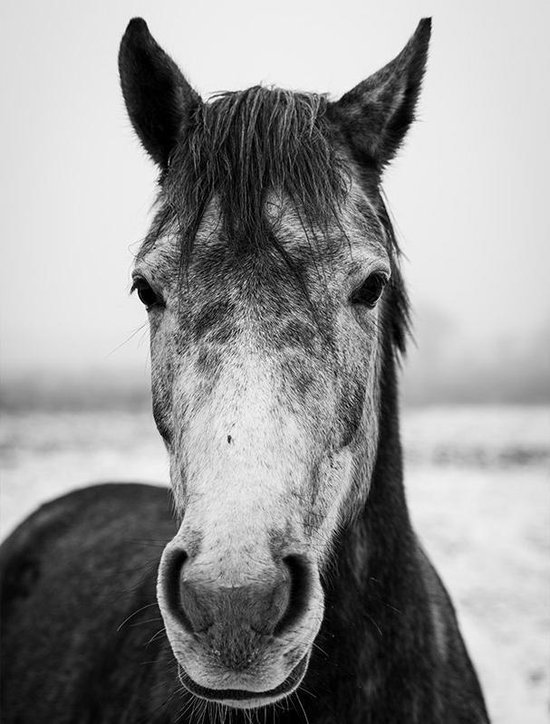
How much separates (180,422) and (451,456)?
12921 millimetres

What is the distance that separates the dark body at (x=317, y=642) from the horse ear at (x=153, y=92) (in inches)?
62.6

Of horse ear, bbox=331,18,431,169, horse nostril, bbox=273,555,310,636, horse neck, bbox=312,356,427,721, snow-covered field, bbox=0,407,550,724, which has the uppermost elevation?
horse ear, bbox=331,18,431,169

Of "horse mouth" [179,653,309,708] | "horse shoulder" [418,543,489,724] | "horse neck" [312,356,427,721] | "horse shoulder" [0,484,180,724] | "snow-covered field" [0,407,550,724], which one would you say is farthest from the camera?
"snow-covered field" [0,407,550,724]

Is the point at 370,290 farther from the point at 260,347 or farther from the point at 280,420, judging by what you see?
the point at 280,420

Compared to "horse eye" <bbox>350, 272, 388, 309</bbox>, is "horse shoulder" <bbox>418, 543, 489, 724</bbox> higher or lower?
lower

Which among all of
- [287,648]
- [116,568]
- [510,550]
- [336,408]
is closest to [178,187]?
[336,408]

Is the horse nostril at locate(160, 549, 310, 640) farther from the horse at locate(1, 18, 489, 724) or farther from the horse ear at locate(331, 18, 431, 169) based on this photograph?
the horse ear at locate(331, 18, 431, 169)

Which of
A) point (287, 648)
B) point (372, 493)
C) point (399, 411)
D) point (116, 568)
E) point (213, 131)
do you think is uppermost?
point (213, 131)

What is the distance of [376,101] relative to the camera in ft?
7.88

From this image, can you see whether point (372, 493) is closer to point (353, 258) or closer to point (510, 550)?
point (353, 258)

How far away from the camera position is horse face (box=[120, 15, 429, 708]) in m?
1.33

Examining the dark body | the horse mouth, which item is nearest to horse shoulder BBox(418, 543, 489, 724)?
the dark body

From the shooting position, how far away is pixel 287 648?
1.36m

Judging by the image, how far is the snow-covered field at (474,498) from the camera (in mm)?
5199
